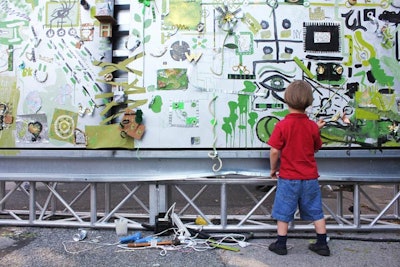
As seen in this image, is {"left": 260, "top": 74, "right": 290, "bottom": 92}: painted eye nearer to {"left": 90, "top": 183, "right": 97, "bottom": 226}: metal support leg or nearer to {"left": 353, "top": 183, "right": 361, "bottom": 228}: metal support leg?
{"left": 353, "top": 183, "right": 361, "bottom": 228}: metal support leg

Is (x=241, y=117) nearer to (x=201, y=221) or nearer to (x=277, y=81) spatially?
(x=277, y=81)

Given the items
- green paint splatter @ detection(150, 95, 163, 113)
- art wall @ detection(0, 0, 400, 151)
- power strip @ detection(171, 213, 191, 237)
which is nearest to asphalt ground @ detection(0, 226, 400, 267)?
power strip @ detection(171, 213, 191, 237)

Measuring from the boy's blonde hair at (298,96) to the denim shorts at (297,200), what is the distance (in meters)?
0.78

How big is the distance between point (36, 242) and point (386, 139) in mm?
4231

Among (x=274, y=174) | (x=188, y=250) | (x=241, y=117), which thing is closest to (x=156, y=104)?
(x=241, y=117)

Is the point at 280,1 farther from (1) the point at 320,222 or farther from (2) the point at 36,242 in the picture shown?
(2) the point at 36,242

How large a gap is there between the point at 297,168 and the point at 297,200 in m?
0.33

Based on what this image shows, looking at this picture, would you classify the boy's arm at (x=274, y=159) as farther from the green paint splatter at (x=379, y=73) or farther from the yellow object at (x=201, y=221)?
the green paint splatter at (x=379, y=73)

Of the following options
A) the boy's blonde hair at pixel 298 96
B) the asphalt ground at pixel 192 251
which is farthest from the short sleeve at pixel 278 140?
the asphalt ground at pixel 192 251

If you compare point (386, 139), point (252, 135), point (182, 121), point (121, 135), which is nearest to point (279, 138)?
point (252, 135)

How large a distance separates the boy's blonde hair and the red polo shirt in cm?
12

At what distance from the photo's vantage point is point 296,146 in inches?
138

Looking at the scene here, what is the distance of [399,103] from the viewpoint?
4043mm

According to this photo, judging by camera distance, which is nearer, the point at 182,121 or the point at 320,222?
the point at 320,222
